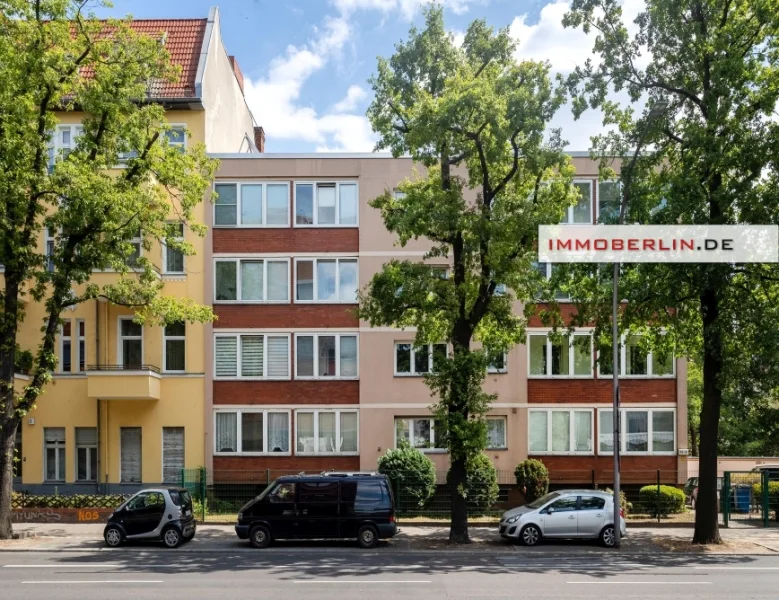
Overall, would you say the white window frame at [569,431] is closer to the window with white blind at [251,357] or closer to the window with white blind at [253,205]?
the window with white blind at [251,357]

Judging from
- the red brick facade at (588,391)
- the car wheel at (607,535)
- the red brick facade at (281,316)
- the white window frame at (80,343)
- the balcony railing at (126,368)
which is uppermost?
the red brick facade at (281,316)

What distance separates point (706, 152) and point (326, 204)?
14.2m

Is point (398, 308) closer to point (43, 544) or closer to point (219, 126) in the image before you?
point (43, 544)

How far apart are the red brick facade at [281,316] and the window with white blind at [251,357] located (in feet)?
1.41

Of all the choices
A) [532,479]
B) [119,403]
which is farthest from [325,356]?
[532,479]

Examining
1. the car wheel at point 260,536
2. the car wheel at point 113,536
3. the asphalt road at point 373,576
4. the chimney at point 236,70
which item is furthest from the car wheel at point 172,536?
the chimney at point 236,70

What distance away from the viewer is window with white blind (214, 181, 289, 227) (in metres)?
31.1

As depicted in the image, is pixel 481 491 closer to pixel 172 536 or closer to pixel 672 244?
pixel 172 536

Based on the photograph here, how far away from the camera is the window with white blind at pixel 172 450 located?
30875mm

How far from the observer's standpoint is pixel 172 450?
30.9 metres

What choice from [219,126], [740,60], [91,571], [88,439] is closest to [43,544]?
[91,571]

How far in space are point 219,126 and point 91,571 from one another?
807 inches

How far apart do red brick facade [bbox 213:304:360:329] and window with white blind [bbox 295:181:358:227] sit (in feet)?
9.80

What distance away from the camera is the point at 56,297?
2273 centimetres
